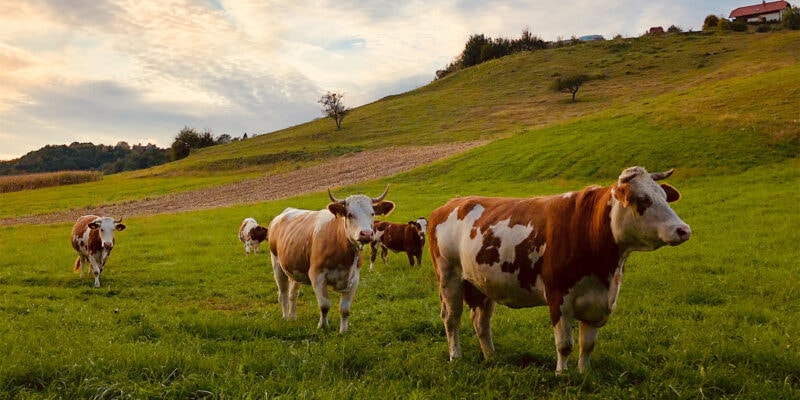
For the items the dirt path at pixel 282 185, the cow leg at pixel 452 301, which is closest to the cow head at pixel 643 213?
the cow leg at pixel 452 301

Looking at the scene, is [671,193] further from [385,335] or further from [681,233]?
[385,335]

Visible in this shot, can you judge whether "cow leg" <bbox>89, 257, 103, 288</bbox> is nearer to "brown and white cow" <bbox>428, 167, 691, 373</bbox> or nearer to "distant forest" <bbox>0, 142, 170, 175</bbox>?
"brown and white cow" <bbox>428, 167, 691, 373</bbox>

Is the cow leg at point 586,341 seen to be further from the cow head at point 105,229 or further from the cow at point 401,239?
the cow head at point 105,229

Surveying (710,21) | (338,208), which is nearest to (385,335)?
(338,208)

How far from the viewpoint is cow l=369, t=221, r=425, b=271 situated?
14.8 m

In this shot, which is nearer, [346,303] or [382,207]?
[346,303]

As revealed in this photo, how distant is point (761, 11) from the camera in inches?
4958

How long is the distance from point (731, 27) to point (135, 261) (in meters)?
110

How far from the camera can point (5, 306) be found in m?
10.1

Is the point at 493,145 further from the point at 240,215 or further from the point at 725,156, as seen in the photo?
the point at 240,215

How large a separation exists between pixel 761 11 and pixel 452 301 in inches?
6027

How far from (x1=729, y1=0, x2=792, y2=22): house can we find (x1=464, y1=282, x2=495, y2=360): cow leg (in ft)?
476

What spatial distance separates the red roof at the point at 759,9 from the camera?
122750 mm

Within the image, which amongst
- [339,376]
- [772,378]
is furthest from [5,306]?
[772,378]
